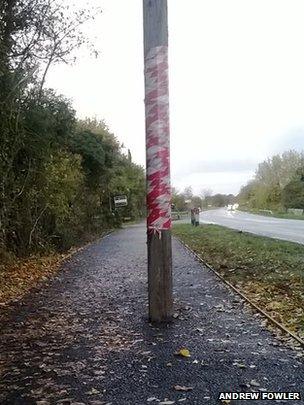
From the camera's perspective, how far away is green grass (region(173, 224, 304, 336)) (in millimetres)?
7902

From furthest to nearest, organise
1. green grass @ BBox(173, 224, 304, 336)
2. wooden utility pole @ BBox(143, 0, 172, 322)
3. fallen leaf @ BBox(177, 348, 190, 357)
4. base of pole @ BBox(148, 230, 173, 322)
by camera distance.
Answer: green grass @ BBox(173, 224, 304, 336)
base of pole @ BBox(148, 230, 173, 322)
wooden utility pole @ BBox(143, 0, 172, 322)
fallen leaf @ BBox(177, 348, 190, 357)

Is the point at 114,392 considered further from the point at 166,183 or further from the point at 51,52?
the point at 51,52

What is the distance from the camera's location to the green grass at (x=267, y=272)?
790 centimetres

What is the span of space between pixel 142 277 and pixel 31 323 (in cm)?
488

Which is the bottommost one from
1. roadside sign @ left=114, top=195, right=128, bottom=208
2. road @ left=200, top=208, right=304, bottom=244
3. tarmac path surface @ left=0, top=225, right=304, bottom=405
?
tarmac path surface @ left=0, top=225, right=304, bottom=405

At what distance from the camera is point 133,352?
569 centimetres

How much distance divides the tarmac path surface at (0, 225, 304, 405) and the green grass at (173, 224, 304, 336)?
520mm

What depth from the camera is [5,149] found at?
45.2 feet

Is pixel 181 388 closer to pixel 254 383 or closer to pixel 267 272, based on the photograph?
pixel 254 383

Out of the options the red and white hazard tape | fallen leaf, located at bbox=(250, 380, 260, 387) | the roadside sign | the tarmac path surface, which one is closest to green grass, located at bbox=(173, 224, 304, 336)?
the tarmac path surface

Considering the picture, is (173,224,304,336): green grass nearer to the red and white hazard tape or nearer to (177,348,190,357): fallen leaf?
(177,348,190,357): fallen leaf

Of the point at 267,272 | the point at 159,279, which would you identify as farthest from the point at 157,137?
the point at 267,272

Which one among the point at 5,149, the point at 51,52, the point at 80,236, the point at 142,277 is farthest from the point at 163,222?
the point at 80,236

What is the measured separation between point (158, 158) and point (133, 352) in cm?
279
